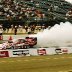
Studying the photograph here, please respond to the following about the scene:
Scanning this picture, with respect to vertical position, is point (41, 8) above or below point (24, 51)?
above

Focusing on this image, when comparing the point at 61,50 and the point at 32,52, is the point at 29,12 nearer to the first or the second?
the point at 61,50

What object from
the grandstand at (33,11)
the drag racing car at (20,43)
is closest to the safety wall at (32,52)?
the drag racing car at (20,43)

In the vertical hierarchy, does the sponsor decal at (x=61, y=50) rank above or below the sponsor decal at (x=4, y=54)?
below

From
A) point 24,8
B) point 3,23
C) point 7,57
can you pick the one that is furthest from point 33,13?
point 7,57

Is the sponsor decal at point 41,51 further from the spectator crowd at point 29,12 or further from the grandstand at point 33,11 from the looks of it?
the grandstand at point 33,11

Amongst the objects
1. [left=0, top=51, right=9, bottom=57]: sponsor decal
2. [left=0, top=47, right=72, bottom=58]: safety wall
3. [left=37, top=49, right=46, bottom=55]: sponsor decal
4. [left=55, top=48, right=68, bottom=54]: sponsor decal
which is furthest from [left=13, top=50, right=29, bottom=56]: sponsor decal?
[left=55, top=48, right=68, bottom=54]: sponsor decal

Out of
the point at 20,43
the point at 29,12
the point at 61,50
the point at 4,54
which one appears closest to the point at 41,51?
the point at 61,50

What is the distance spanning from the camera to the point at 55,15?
6600 cm

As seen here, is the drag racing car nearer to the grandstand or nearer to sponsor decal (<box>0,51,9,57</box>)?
sponsor decal (<box>0,51,9,57</box>)

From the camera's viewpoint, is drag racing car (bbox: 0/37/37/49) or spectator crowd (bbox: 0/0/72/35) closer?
drag racing car (bbox: 0/37/37/49)

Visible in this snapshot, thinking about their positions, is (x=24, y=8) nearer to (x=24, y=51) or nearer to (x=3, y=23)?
(x=3, y=23)

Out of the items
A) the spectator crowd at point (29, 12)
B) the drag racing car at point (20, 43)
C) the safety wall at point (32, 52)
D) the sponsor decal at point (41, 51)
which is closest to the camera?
the safety wall at point (32, 52)

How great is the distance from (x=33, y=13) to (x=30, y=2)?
6214 millimetres

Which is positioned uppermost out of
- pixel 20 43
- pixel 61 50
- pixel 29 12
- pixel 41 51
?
pixel 29 12
